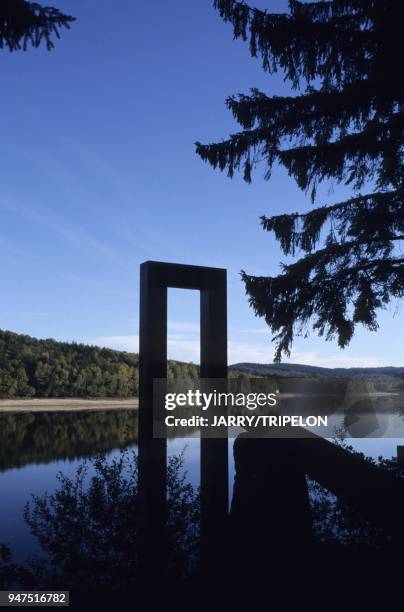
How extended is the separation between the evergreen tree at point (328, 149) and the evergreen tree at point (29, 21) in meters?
5.54

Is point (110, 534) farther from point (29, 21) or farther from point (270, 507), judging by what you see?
point (29, 21)

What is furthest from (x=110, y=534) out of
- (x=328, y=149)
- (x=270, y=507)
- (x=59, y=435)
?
(x=59, y=435)

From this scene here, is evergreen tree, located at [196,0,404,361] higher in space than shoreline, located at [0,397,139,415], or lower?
higher

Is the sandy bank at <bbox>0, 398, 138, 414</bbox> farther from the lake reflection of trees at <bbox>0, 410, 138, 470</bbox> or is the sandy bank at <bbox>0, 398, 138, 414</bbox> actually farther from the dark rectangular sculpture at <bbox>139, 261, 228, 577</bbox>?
the dark rectangular sculpture at <bbox>139, 261, 228, 577</bbox>

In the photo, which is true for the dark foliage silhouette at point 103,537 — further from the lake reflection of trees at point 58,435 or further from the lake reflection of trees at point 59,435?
the lake reflection of trees at point 58,435

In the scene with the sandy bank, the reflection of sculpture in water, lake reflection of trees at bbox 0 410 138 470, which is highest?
the reflection of sculpture in water

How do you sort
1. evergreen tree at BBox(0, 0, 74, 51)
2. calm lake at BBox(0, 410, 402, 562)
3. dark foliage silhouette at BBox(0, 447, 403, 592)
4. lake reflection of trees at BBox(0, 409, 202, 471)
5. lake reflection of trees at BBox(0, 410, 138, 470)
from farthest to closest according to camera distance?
1. lake reflection of trees at BBox(0, 410, 138, 470)
2. lake reflection of trees at BBox(0, 409, 202, 471)
3. calm lake at BBox(0, 410, 402, 562)
4. dark foliage silhouette at BBox(0, 447, 403, 592)
5. evergreen tree at BBox(0, 0, 74, 51)

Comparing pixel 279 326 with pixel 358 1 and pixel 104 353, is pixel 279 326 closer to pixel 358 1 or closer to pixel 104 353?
pixel 358 1

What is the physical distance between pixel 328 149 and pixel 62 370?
75.5 metres

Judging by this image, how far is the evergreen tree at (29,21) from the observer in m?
2.94

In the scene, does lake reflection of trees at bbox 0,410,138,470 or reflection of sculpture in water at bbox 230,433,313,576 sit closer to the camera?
reflection of sculpture in water at bbox 230,433,313,576

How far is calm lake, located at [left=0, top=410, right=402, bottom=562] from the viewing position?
21.7m

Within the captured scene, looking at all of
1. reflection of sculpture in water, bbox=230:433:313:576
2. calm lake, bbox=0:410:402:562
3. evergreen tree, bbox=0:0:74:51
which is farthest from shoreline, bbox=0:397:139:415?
evergreen tree, bbox=0:0:74:51

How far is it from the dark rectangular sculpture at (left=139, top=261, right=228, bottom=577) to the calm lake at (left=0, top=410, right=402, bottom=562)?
13.1 feet
